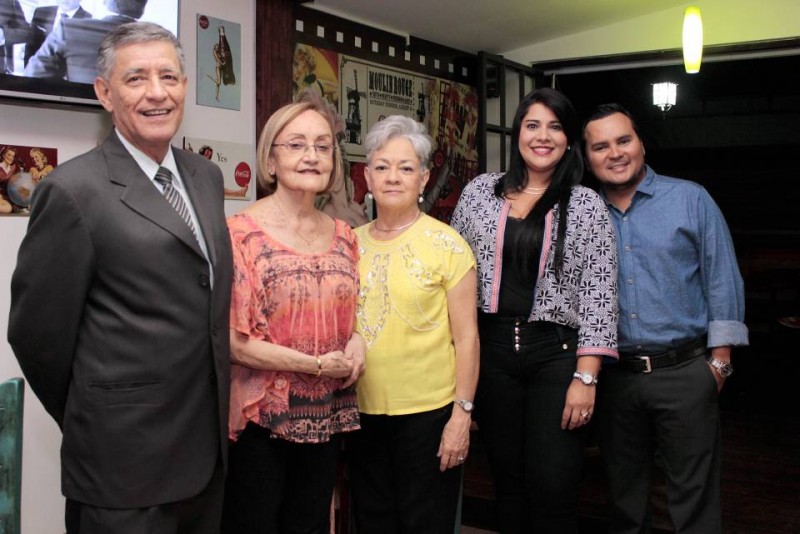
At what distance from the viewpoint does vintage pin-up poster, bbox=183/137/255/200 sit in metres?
3.65

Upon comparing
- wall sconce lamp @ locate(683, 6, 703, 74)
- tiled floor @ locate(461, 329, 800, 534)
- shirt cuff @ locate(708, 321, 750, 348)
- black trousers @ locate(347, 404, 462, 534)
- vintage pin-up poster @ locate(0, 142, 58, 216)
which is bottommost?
tiled floor @ locate(461, 329, 800, 534)

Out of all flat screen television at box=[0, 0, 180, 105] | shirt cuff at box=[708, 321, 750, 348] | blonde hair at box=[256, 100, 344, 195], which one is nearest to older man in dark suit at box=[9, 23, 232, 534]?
blonde hair at box=[256, 100, 344, 195]

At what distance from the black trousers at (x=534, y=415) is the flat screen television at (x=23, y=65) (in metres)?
1.74

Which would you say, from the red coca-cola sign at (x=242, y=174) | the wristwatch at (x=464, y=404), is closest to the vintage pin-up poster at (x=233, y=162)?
the red coca-cola sign at (x=242, y=174)

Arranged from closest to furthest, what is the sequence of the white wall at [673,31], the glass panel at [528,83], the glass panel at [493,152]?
the white wall at [673,31]
the glass panel at [493,152]
the glass panel at [528,83]

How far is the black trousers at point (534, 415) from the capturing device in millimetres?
2299

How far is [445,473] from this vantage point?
2.25 m

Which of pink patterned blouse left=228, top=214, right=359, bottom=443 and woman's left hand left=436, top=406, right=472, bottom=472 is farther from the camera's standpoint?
woman's left hand left=436, top=406, right=472, bottom=472

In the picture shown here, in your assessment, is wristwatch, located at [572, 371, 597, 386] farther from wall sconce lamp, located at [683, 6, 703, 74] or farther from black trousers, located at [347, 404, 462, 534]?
wall sconce lamp, located at [683, 6, 703, 74]

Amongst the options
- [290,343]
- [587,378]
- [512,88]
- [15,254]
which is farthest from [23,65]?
[512,88]

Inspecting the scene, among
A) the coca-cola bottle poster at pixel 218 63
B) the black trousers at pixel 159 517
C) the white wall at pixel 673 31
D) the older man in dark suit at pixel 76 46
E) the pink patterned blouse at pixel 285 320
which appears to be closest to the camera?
the black trousers at pixel 159 517

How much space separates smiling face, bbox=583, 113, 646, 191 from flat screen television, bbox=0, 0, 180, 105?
1844mm

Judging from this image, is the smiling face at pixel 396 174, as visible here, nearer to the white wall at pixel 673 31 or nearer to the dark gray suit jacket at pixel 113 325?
the dark gray suit jacket at pixel 113 325

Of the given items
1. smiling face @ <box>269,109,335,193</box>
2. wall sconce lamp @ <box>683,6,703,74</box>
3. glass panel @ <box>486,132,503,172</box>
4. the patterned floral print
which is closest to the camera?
smiling face @ <box>269,109,335,193</box>
